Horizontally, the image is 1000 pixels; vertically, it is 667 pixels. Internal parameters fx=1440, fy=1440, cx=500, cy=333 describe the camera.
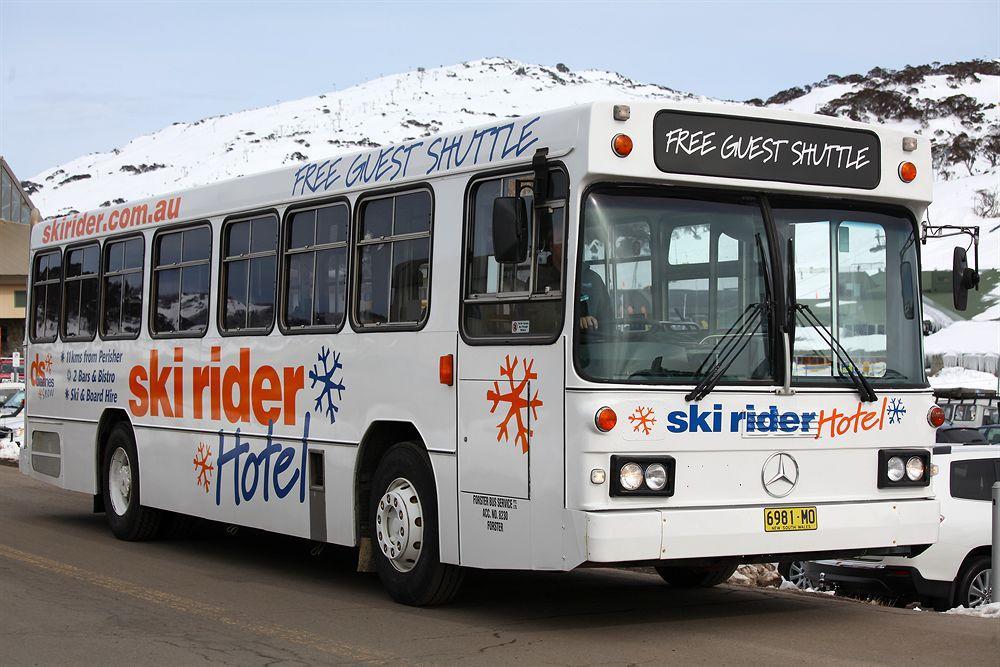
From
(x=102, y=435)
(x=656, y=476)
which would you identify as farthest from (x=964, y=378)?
(x=656, y=476)

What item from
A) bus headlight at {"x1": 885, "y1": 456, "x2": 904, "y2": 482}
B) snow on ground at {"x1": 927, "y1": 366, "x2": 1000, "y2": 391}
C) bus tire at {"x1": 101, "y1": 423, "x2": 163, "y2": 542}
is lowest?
bus tire at {"x1": 101, "y1": 423, "x2": 163, "y2": 542}

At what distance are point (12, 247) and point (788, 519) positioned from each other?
71.8 metres

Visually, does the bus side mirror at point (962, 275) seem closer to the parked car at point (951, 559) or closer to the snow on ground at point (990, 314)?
the parked car at point (951, 559)

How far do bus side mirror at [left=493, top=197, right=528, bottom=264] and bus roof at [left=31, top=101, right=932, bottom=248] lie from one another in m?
0.43

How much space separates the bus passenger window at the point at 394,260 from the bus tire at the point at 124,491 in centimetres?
463

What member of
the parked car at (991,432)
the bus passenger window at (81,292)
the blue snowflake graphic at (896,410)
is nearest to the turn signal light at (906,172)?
the blue snowflake graphic at (896,410)

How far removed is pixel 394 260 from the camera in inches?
414

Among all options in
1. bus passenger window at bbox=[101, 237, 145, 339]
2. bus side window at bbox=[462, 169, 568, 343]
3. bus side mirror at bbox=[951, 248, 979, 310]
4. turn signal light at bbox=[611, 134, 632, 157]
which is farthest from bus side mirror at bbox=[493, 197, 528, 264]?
bus passenger window at bbox=[101, 237, 145, 339]

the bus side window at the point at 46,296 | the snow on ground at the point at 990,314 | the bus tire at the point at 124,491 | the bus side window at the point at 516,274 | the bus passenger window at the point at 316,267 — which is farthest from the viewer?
the snow on ground at the point at 990,314

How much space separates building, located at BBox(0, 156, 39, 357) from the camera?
73.8m

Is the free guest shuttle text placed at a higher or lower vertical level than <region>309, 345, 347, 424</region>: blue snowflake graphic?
higher

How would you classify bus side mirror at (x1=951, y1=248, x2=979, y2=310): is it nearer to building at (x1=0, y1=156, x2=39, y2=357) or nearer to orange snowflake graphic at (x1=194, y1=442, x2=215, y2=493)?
orange snowflake graphic at (x1=194, y1=442, x2=215, y2=493)

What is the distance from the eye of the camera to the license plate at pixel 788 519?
28.8 feet

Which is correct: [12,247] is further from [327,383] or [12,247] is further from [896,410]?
[896,410]
